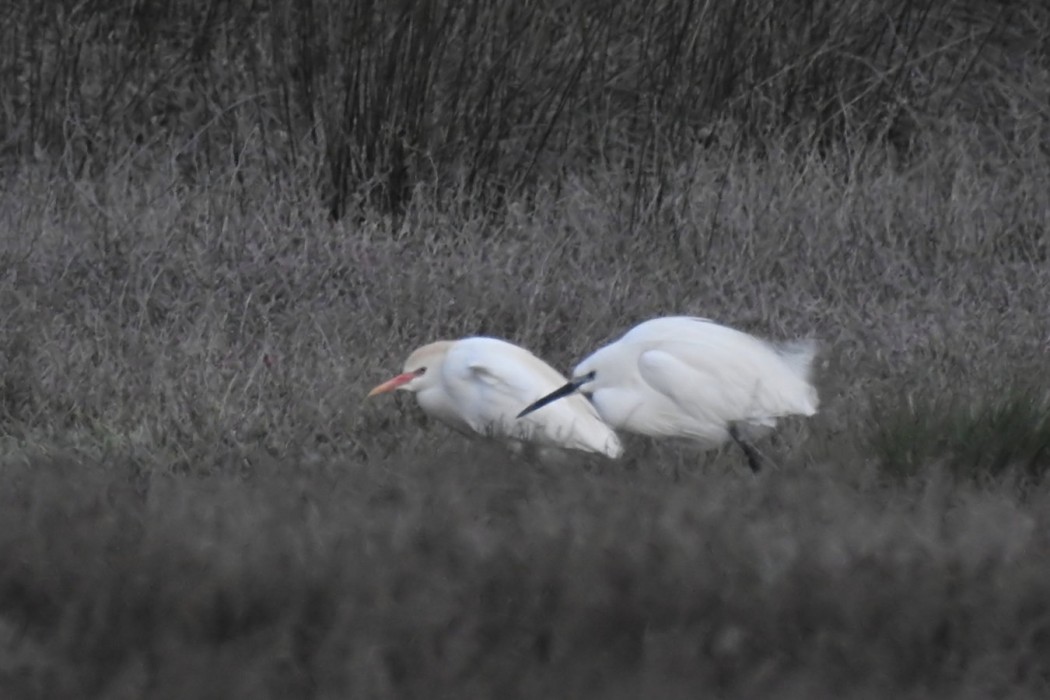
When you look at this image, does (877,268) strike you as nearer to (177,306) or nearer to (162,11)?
(177,306)

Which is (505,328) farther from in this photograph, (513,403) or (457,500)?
(457,500)

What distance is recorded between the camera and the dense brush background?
92.8 inches

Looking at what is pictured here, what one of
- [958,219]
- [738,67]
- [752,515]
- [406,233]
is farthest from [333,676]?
[738,67]

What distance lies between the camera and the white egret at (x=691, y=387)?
12.2ft

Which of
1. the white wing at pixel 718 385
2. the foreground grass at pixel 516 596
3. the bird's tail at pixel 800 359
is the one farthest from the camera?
the bird's tail at pixel 800 359

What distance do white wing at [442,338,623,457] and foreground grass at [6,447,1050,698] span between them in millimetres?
973

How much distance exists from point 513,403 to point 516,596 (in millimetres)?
1413

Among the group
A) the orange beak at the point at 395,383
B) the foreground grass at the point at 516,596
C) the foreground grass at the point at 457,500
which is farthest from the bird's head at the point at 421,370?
the foreground grass at the point at 516,596

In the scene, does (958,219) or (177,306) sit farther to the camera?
(958,219)

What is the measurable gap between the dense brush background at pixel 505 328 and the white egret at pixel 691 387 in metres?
0.09

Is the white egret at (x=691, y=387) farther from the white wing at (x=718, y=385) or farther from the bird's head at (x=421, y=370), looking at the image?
the bird's head at (x=421, y=370)

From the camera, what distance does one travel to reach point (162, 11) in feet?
27.3

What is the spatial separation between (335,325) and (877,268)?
2046mm

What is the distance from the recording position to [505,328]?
5.52 metres
